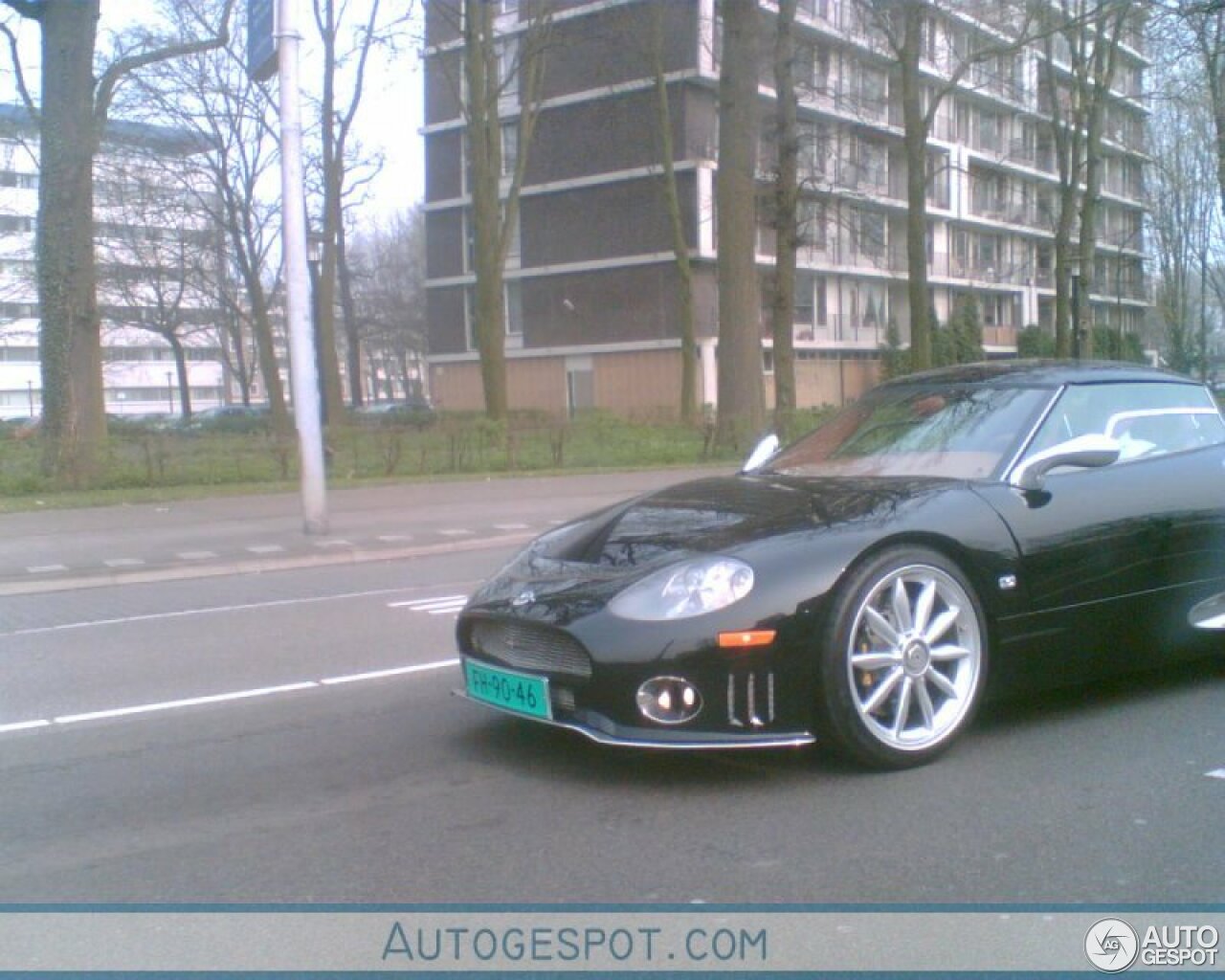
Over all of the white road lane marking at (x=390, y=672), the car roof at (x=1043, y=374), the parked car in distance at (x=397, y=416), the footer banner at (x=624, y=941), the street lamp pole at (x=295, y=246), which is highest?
the street lamp pole at (x=295, y=246)

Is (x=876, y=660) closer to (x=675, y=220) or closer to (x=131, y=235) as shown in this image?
(x=675, y=220)

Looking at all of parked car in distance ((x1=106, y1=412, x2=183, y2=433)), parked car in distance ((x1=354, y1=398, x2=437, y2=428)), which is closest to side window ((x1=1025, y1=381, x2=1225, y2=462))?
parked car in distance ((x1=106, y1=412, x2=183, y2=433))

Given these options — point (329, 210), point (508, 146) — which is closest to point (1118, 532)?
point (329, 210)

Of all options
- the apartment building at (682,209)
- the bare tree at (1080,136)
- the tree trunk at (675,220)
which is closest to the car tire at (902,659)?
the bare tree at (1080,136)

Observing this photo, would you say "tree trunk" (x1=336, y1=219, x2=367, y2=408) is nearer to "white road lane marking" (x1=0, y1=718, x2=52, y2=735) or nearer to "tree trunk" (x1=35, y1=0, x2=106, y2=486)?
"tree trunk" (x1=35, y1=0, x2=106, y2=486)

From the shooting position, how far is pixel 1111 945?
11.8ft

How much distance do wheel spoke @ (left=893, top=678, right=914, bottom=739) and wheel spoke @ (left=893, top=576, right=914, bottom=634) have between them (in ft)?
0.65

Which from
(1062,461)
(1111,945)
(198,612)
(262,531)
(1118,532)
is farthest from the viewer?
(262,531)

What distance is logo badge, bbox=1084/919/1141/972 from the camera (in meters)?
3.52

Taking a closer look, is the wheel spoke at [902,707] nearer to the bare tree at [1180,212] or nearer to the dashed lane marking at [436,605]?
the dashed lane marking at [436,605]

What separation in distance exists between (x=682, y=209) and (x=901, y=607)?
48.3 metres

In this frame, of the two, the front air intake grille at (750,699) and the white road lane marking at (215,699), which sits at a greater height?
the front air intake grille at (750,699)

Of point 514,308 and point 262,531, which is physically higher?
point 514,308

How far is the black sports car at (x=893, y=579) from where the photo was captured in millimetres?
4703
